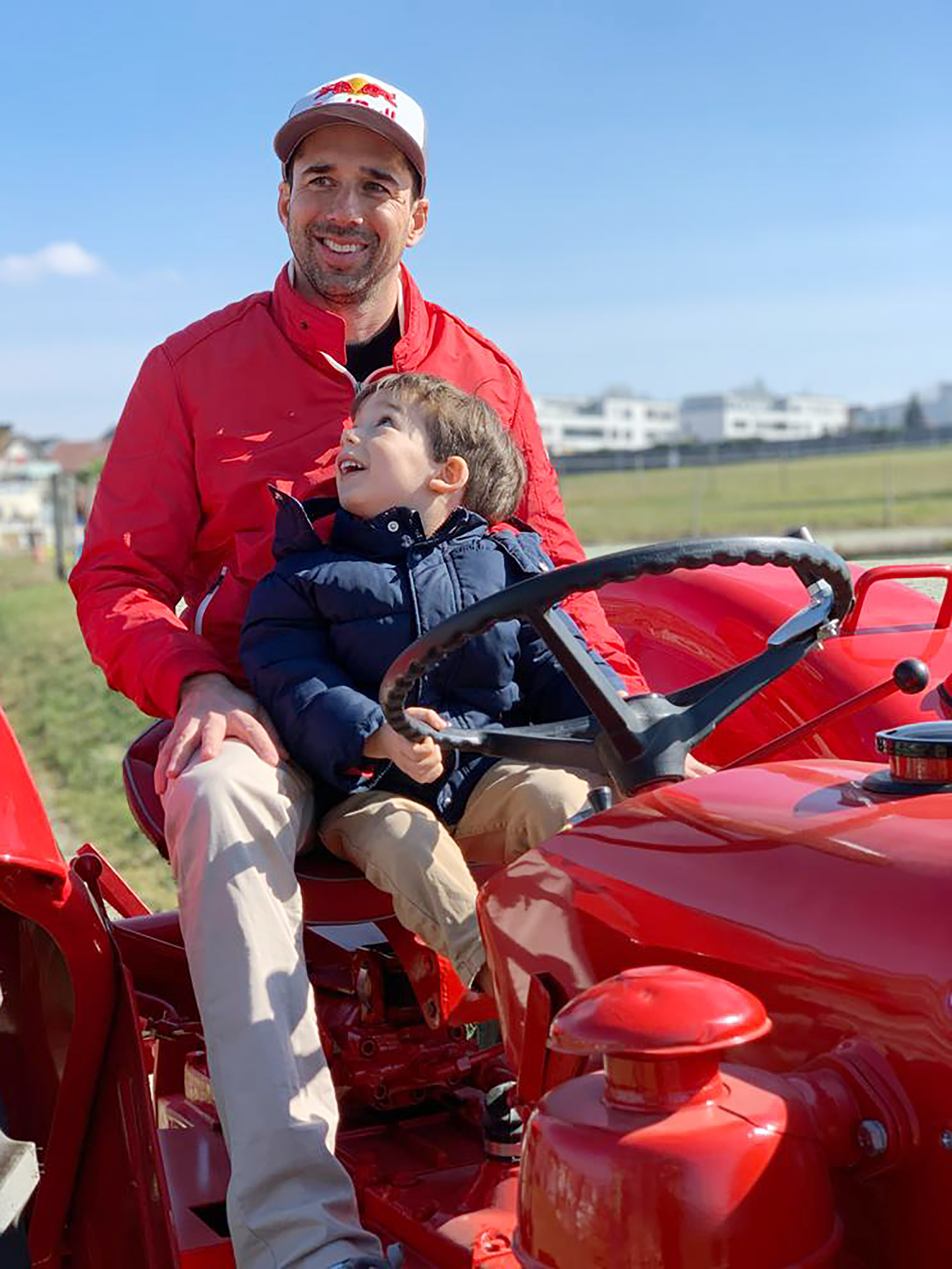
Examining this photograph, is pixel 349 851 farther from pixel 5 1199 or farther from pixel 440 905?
pixel 5 1199

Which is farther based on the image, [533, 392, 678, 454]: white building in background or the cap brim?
[533, 392, 678, 454]: white building in background

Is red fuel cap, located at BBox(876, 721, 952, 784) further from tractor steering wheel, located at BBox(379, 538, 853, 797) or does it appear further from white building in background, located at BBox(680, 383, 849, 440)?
white building in background, located at BBox(680, 383, 849, 440)

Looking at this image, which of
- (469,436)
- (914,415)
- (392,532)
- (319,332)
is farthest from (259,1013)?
(914,415)

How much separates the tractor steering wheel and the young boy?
38 cm

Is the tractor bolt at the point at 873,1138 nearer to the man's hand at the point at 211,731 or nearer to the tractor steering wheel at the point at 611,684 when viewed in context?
the tractor steering wheel at the point at 611,684

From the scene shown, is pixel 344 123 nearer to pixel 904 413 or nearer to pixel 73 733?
pixel 73 733

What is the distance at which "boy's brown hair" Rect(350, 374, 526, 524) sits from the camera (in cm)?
255

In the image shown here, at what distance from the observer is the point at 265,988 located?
2.05 m

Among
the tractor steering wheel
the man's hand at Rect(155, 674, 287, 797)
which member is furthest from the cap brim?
the tractor steering wheel

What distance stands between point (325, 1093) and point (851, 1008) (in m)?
0.90

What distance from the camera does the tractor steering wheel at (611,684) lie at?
1658 millimetres

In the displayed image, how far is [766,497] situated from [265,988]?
2784cm

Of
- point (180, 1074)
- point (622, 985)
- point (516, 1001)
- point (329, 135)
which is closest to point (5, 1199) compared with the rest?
point (180, 1074)

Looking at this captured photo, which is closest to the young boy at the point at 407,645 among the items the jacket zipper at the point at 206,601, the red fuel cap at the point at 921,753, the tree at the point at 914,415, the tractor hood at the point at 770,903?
the jacket zipper at the point at 206,601
